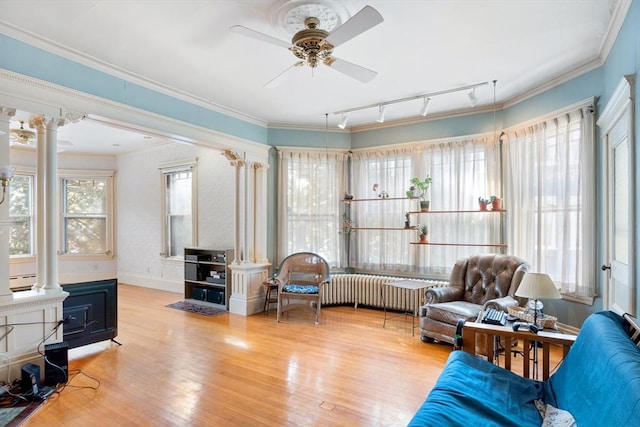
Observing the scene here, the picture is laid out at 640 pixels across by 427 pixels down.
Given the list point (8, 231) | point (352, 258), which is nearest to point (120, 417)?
point (8, 231)

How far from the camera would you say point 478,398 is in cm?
177

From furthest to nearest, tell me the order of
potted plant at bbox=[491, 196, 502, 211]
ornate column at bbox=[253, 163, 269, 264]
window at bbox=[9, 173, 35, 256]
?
1. window at bbox=[9, 173, 35, 256]
2. ornate column at bbox=[253, 163, 269, 264]
3. potted plant at bbox=[491, 196, 502, 211]

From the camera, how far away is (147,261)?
723cm

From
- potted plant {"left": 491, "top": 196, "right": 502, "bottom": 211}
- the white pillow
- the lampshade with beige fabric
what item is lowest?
the white pillow

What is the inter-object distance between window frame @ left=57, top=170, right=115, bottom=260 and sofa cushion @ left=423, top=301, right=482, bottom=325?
269 inches

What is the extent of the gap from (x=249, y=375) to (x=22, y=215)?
20.5ft

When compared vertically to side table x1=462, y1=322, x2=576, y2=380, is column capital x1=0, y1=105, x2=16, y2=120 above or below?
above

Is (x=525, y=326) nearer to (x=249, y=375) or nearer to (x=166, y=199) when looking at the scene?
(x=249, y=375)

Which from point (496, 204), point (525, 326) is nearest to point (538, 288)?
point (525, 326)

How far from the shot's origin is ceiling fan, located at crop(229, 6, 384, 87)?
7.06 ft

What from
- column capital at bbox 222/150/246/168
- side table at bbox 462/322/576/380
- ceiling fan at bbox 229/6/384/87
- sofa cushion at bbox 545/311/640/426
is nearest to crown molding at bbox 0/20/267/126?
column capital at bbox 222/150/246/168

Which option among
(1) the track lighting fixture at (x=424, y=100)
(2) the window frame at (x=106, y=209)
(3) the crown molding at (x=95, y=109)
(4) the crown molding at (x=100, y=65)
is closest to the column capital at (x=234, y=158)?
(3) the crown molding at (x=95, y=109)

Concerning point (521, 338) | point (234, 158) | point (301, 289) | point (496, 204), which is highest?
point (234, 158)

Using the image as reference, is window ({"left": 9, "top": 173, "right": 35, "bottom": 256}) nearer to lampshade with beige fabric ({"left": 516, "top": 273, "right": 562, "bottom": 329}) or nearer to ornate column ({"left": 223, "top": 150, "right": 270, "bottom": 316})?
ornate column ({"left": 223, "top": 150, "right": 270, "bottom": 316})
